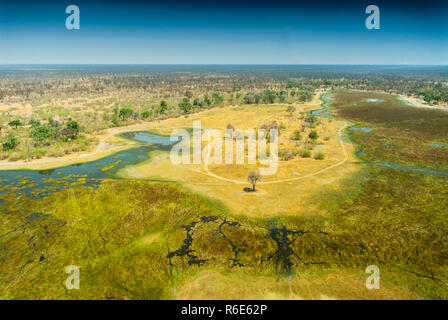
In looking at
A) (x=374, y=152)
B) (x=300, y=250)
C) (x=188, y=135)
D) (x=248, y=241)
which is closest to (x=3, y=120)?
(x=188, y=135)

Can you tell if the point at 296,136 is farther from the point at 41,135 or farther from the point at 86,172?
the point at 41,135

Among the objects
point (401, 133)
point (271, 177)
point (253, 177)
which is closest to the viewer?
point (253, 177)

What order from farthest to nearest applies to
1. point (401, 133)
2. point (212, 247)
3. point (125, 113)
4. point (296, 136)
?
1. point (125, 113)
2. point (401, 133)
3. point (296, 136)
4. point (212, 247)

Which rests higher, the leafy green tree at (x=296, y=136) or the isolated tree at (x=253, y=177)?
the leafy green tree at (x=296, y=136)

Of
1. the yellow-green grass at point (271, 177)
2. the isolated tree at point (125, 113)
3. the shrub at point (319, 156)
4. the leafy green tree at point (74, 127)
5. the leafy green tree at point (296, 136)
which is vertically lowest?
the yellow-green grass at point (271, 177)

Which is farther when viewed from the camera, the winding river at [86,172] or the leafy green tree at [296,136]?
the leafy green tree at [296,136]

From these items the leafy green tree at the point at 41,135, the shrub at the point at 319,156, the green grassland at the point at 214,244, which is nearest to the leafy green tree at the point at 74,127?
the leafy green tree at the point at 41,135

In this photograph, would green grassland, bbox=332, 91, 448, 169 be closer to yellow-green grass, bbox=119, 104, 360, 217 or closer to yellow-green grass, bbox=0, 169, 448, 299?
yellow-green grass, bbox=119, 104, 360, 217

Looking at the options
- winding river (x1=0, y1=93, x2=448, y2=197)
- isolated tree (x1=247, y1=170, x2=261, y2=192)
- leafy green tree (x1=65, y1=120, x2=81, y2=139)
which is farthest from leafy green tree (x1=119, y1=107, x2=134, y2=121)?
isolated tree (x1=247, y1=170, x2=261, y2=192)

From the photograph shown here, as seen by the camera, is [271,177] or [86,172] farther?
[86,172]

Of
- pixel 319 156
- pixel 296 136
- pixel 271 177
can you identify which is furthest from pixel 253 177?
pixel 296 136

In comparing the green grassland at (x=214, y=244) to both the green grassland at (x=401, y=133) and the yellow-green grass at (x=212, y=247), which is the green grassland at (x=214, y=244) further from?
the green grassland at (x=401, y=133)

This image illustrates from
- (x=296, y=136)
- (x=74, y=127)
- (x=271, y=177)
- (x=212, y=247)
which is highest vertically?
(x=74, y=127)
